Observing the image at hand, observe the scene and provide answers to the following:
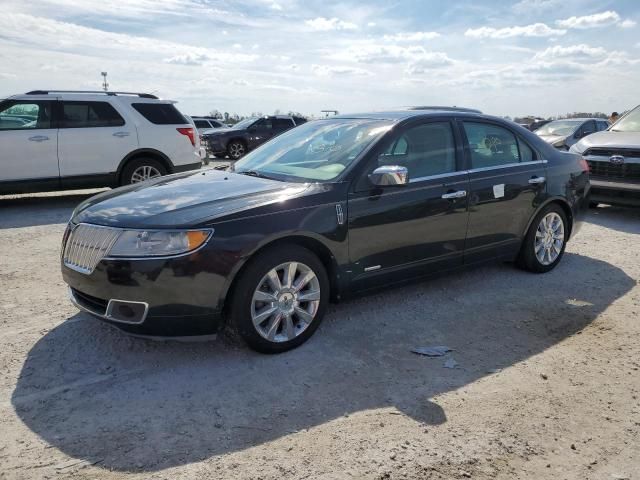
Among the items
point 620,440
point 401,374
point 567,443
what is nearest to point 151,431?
point 401,374

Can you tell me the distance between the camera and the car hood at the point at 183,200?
11.4 ft

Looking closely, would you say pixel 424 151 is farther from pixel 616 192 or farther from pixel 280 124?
pixel 280 124

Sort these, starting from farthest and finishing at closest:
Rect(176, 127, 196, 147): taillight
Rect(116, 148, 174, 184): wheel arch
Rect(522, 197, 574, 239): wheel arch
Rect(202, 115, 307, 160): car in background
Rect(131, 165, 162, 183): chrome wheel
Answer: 1. Rect(202, 115, 307, 160): car in background
2. Rect(176, 127, 196, 147): taillight
3. Rect(131, 165, 162, 183): chrome wheel
4. Rect(116, 148, 174, 184): wheel arch
5. Rect(522, 197, 574, 239): wheel arch

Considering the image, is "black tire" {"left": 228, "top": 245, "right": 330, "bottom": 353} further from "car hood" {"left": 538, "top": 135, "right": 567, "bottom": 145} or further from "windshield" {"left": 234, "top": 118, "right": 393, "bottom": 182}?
"car hood" {"left": 538, "top": 135, "right": 567, "bottom": 145}

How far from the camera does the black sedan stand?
133 inches

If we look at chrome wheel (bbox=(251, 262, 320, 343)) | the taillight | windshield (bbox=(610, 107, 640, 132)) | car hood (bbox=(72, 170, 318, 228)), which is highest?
windshield (bbox=(610, 107, 640, 132))

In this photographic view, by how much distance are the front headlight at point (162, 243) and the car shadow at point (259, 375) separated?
2.60ft

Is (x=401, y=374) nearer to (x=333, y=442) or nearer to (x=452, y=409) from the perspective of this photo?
(x=452, y=409)

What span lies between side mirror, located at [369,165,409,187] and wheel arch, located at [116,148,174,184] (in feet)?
21.5

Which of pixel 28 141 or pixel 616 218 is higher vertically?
pixel 28 141

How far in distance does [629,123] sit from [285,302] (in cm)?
850

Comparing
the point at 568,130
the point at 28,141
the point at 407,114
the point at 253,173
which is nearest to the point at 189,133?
the point at 28,141

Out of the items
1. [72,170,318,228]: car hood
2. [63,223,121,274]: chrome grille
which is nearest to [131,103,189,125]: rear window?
[72,170,318,228]: car hood

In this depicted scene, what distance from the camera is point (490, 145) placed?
202 inches
